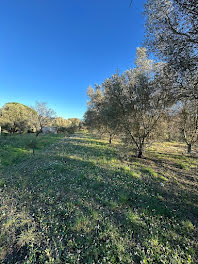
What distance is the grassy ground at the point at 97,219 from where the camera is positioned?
3.23 meters

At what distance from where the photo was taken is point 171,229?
13.4 feet

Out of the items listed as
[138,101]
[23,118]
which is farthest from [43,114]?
[138,101]

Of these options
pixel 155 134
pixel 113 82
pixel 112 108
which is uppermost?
pixel 113 82

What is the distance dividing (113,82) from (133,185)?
34.4 feet

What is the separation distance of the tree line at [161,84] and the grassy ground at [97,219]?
5.88 meters

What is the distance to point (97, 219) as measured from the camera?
4.36 meters

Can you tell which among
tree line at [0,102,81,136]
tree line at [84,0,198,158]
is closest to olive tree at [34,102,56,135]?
tree line at [0,102,81,136]

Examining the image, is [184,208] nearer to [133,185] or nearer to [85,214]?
[133,185]

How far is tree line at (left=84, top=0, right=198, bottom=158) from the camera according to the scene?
19.7 feet

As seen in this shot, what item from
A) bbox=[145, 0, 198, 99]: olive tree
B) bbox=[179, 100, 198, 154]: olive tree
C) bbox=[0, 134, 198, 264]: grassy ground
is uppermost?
bbox=[145, 0, 198, 99]: olive tree

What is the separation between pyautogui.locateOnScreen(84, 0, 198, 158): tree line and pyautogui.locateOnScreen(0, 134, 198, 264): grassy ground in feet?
19.3

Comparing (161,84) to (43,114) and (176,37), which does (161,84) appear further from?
(43,114)

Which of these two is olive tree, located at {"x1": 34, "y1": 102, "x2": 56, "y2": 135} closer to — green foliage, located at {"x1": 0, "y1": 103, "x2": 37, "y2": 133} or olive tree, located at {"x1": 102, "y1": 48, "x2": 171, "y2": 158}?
green foliage, located at {"x1": 0, "y1": 103, "x2": 37, "y2": 133}

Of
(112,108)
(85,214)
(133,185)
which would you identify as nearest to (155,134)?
(112,108)
